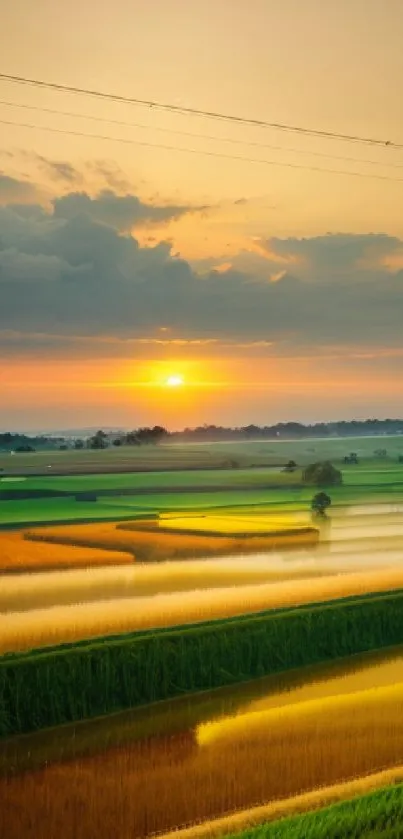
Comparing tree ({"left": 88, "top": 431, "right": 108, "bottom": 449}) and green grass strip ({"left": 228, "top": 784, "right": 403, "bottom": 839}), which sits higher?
tree ({"left": 88, "top": 431, "right": 108, "bottom": 449})

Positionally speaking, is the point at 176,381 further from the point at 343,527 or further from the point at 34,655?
the point at 34,655

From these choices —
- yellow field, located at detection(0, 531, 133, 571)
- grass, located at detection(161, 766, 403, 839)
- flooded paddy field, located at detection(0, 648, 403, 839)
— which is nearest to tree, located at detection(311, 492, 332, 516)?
yellow field, located at detection(0, 531, 133, 571)

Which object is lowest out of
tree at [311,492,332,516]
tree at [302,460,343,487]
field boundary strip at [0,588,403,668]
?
field boundary strip at [0,588,403,668]

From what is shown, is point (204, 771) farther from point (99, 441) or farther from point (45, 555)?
point (99, 441)

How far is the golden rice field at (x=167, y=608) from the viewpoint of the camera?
210 inches

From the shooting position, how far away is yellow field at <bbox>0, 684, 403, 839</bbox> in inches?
140

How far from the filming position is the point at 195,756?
4.26 metres

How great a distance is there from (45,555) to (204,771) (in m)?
2.07

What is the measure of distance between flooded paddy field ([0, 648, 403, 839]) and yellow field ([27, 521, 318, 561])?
1147 mm

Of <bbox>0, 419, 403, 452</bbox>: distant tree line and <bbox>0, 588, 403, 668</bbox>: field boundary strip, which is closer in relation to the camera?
<bbox>0, 588, 403, 668</bbox>: field boundary strip

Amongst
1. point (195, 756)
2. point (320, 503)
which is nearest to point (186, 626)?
point (195, 756)

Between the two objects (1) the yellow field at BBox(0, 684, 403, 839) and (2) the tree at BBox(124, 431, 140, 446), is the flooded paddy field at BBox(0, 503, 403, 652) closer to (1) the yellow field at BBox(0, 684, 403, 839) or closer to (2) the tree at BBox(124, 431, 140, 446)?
(2) the tree at BBox(124, 431, 140, 446)

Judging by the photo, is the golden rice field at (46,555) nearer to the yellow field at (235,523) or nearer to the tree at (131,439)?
the yellow field at (235,523)

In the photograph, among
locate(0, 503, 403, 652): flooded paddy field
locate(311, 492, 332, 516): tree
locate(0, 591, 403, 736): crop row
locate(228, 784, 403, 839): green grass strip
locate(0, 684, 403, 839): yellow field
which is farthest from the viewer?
locate(311, 492, 332, 516): tree
